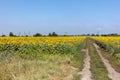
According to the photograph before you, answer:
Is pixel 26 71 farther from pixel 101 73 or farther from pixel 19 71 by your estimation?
pixel 101 73

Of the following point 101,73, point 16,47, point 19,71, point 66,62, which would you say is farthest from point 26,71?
point 16,47

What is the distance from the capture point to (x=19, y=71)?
42.1 feet

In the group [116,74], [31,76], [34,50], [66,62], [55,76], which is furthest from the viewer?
[34,50]

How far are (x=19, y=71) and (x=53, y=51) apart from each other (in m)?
12.0

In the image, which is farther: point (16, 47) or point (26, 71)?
point (16, 47)

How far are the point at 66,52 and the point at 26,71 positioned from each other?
12.8 m

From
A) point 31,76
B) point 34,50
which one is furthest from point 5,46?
point 31,76

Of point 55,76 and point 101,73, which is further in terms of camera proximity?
point 101,73

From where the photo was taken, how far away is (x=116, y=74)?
15.8m

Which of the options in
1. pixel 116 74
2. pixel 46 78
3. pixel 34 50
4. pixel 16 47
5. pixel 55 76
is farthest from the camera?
pixel 16 47

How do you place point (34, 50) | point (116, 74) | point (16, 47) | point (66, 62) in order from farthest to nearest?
point (16, 47)
point (34, 50)
point (66, 62)
point (116, 74)

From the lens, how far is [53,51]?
24.8 metres

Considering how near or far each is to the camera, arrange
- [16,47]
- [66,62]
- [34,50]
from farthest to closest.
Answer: [16,47] < [34,50] < [66,62]

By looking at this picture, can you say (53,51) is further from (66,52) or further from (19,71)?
(19,71)
